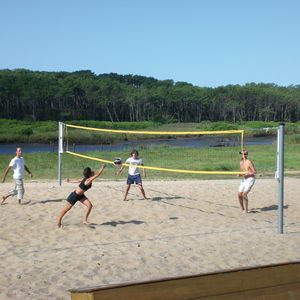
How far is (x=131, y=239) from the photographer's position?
7.60m

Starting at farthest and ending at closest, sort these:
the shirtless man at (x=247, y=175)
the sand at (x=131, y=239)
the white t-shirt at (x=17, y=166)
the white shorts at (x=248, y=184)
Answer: the white t-shirt at (x=17, y=166)
the white shorts at (x=248, y=184)
the shirtless man at (x=247, y=175)
the sand at (x=131, y=239)

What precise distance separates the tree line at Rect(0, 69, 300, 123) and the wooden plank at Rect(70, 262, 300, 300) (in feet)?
260

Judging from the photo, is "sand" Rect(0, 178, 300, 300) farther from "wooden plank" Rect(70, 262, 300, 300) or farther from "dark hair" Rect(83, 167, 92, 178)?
"wooden plank" Rect(70, 262, 300, 300)

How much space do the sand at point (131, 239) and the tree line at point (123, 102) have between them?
72.2 metres

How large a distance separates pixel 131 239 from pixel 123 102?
8882cm

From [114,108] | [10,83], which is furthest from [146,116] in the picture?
[10,83]

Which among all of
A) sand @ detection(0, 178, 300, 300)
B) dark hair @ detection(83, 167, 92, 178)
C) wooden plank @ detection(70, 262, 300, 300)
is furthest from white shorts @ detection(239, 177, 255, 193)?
wooden plank @ detection(70, 262, 300, 300)

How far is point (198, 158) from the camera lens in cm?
2798

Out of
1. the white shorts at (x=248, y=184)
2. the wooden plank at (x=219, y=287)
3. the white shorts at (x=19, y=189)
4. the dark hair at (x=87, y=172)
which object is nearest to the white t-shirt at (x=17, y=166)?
the white shorts at (x=19, y=189)

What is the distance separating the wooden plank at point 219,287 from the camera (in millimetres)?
3256

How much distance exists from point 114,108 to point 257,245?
87.7 meters

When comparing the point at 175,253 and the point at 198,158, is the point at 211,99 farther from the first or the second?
the point at 175,253

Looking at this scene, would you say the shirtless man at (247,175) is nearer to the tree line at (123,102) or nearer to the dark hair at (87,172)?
the dark hair at (87,172)

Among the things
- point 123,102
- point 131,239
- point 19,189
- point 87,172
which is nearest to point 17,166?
point 19,189
